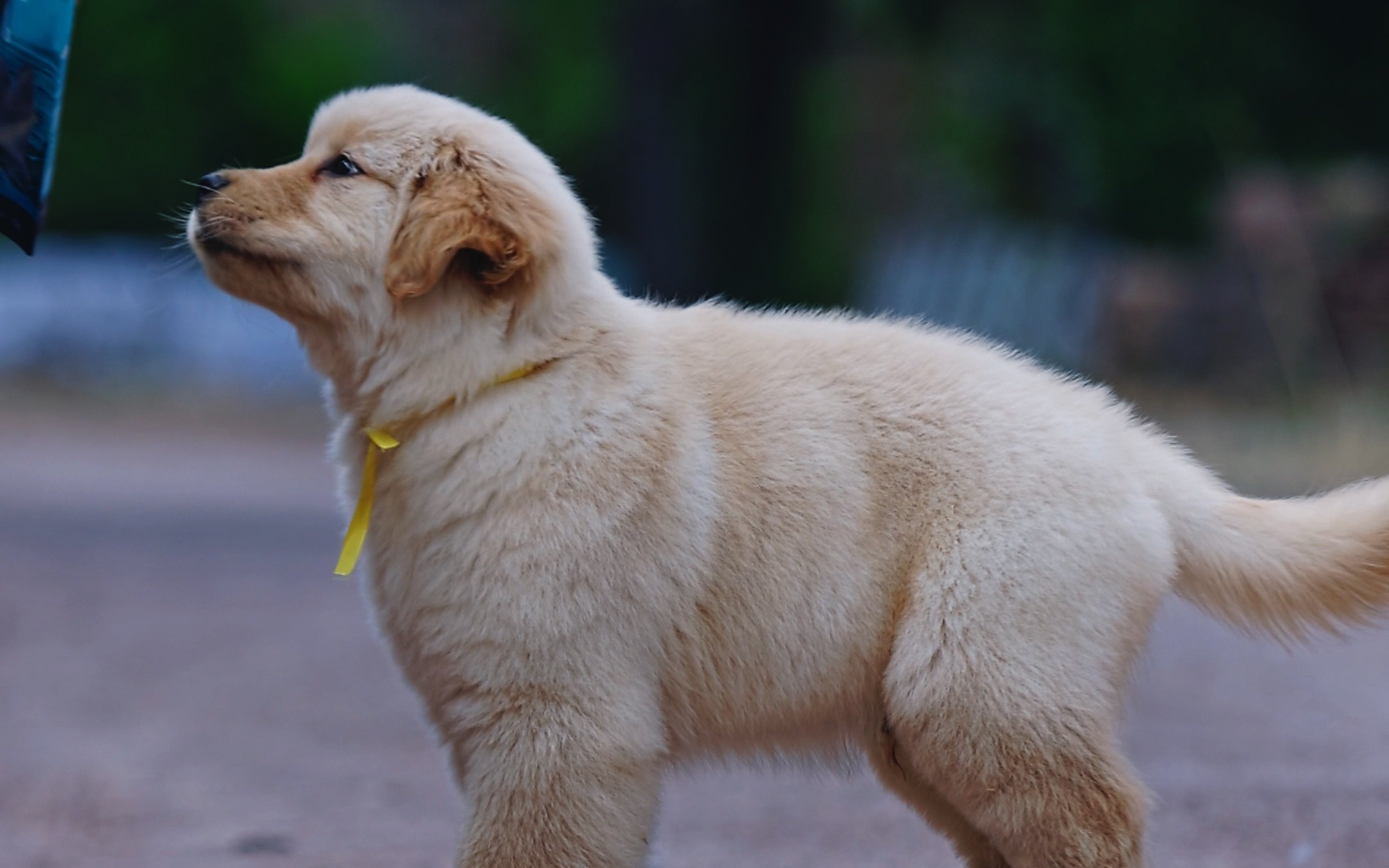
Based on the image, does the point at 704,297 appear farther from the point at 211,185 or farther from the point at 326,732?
the point at 211,185

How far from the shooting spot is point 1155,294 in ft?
58.4

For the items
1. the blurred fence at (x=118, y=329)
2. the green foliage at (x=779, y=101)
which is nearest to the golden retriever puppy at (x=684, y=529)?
the green foliage at (x=779, y=101)

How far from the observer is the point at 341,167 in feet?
13.0

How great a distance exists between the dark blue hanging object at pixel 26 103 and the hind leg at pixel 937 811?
2.62 m

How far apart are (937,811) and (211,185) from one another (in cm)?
260

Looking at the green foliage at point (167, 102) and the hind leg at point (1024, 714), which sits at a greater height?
the hind leg at point (1024, 714)

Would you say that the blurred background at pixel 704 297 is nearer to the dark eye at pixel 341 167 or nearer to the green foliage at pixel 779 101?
the green foliage at pixel 779 101

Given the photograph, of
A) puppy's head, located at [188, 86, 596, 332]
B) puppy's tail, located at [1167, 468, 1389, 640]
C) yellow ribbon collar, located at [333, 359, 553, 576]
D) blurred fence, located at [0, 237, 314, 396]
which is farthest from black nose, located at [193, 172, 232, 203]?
blurred fence, located at [0, 237, 314, 396]

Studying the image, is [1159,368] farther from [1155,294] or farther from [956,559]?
[956,559]

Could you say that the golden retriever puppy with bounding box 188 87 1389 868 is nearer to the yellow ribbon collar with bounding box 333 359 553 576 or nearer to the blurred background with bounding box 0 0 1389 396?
the yellow ribbon collar with bounding box 333 359 553 576

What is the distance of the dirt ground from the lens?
221 inches

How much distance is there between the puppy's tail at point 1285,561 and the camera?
394 centimetres

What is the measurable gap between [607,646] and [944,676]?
0.83 m

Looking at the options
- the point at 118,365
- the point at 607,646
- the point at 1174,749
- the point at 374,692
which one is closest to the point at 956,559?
the point at 607,646
